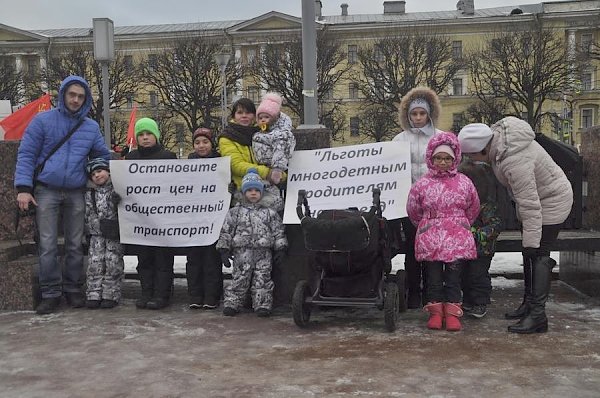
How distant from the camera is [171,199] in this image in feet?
20.2

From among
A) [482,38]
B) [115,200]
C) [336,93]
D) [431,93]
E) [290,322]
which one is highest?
[482,38]

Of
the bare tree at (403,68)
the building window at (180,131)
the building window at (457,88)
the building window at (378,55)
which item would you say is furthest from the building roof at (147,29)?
the bare tree at (403,68)

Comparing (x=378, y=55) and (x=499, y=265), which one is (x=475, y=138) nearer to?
(x=499, y=265)

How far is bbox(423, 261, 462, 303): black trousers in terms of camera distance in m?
5.09

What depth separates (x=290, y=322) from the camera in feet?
17.7

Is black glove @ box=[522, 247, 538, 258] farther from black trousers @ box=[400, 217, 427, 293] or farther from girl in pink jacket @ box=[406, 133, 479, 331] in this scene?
black trousers @ box=[400, 217, 427, 293]

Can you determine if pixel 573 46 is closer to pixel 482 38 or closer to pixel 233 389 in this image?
pixel 482 38

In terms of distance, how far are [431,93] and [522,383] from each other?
2754mm

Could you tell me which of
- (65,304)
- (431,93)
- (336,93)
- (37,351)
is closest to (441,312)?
(431,93)

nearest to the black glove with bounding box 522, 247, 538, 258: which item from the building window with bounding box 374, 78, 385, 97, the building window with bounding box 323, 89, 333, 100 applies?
the building window with bounding box 374, 78, 385, 97

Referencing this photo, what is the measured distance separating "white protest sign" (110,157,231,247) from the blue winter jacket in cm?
32

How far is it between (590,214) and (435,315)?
2.37 metres

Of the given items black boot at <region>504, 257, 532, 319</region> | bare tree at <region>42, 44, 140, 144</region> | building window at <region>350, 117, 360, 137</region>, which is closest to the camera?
black boot at <region>504, 257, 532, 319</region>

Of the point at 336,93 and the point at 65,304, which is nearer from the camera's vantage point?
the point at 65,304
